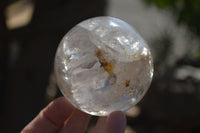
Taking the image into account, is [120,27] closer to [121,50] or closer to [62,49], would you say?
[121,50]

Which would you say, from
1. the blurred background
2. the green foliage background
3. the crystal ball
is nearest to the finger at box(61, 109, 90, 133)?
the crystal ball

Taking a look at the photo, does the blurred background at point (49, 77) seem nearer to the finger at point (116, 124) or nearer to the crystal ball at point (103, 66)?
the crystal ball at point (103, 66)

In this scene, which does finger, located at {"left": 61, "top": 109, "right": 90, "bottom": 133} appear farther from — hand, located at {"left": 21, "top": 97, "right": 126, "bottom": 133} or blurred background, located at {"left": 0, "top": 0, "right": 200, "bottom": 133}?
blurred background, located at {"left": 0, "top": 0, "right": 200, "bottom": 133}

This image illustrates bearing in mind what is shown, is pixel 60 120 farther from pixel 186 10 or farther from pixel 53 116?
pixel 186 10

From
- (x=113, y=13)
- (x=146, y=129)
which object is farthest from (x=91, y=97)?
(x=113, y=13)

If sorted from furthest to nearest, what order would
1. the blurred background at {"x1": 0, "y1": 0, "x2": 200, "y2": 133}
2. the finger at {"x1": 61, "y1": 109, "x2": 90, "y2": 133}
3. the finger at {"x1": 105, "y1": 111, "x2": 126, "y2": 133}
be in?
the blurred background at {"x1": 0, "y1": 0, "x2": 200, "y2": 133} < the finger at {"x1": 61, "y1": 109, "x2": 90, "y2": 133} < the finger at {"x1": 105, "y1": 111, "x2": 126, "y2": 133}
